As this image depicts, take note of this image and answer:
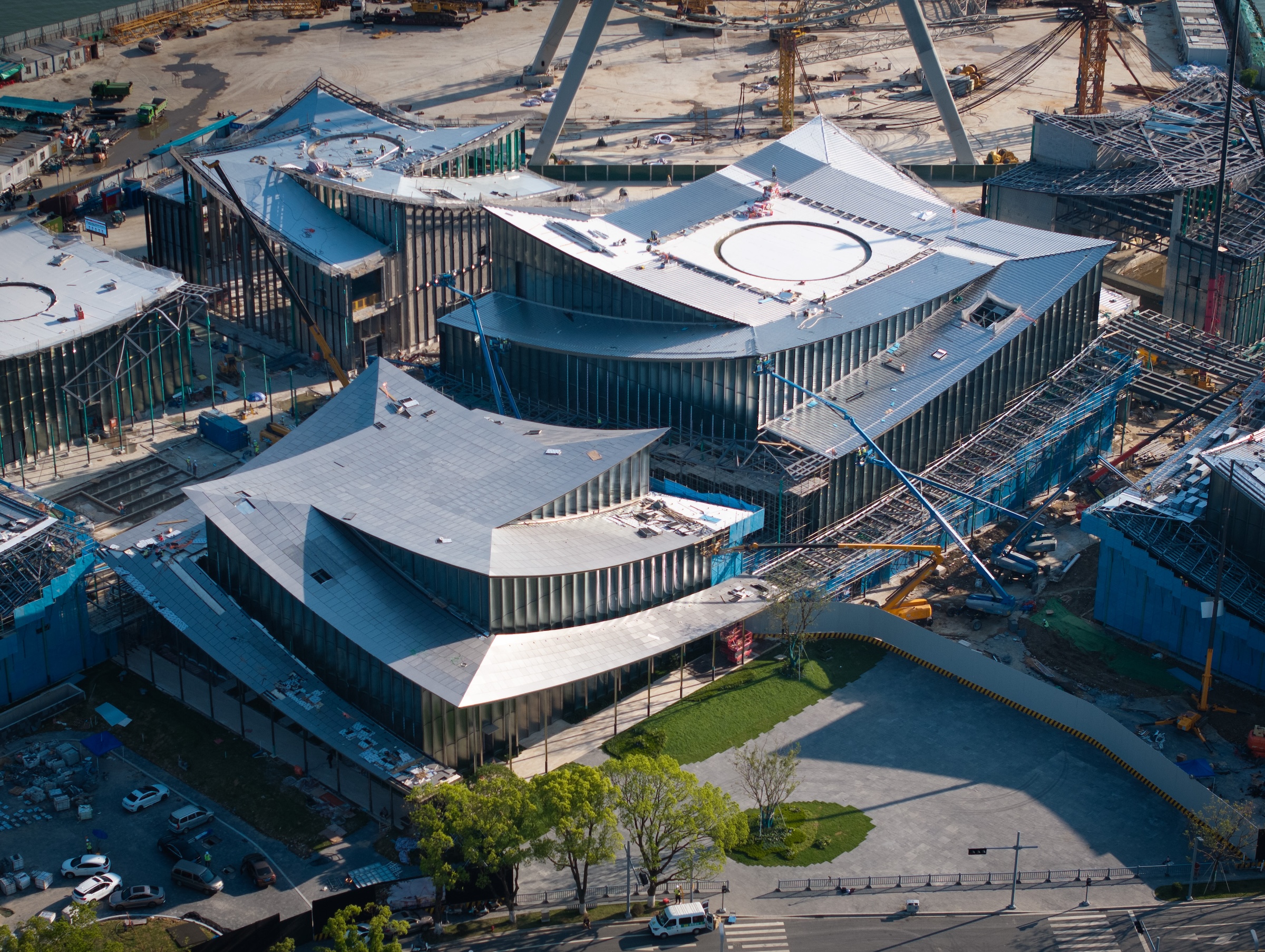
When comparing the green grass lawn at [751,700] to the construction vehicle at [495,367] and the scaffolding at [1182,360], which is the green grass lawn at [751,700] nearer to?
the construction vehicle at [495,367]

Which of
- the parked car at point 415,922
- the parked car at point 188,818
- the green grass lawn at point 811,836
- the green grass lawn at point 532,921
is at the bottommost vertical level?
the green grass lawn at point 532,921

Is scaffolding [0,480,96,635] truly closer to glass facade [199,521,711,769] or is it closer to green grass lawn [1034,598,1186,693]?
glass facade [199,521,711,769]

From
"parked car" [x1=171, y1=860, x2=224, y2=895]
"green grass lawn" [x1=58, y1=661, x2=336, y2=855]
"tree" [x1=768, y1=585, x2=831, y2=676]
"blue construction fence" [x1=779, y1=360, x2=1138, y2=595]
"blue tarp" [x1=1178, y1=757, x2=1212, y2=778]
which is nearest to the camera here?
"parked car" [x1=171, y1=860, x2=224, y2=895]

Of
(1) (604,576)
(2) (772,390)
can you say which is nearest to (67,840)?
(1) (604,576)

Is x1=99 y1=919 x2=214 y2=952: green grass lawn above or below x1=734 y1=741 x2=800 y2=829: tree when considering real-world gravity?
below

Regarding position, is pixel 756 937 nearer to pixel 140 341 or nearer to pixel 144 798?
pixel 144 798

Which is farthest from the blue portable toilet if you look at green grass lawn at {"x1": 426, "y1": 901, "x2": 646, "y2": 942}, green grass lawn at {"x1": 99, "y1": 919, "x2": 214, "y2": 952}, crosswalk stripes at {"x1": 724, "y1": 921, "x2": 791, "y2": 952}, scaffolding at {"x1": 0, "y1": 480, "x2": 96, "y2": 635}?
crosswalk stripes at {"x1": 724, "y1": 921, "x2": 791, "y2": 952}

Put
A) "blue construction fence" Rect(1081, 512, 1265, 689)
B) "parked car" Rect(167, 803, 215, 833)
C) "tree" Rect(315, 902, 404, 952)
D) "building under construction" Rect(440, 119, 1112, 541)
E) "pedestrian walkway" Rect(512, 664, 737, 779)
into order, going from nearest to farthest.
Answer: "tree" Rect(315, 902, 404, 952)
"parked car" Rect(167, 803, 215, 833)
"pedestrian walkway" Rect(512, 664, 737, 779)
"blue construction fence" Rect(1081, 512, 1265, 689)
"building under construction" Rect(440, 119, 1112, 541)

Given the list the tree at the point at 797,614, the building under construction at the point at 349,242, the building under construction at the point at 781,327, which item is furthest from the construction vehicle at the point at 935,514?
the building under construction at the point at 349,242
